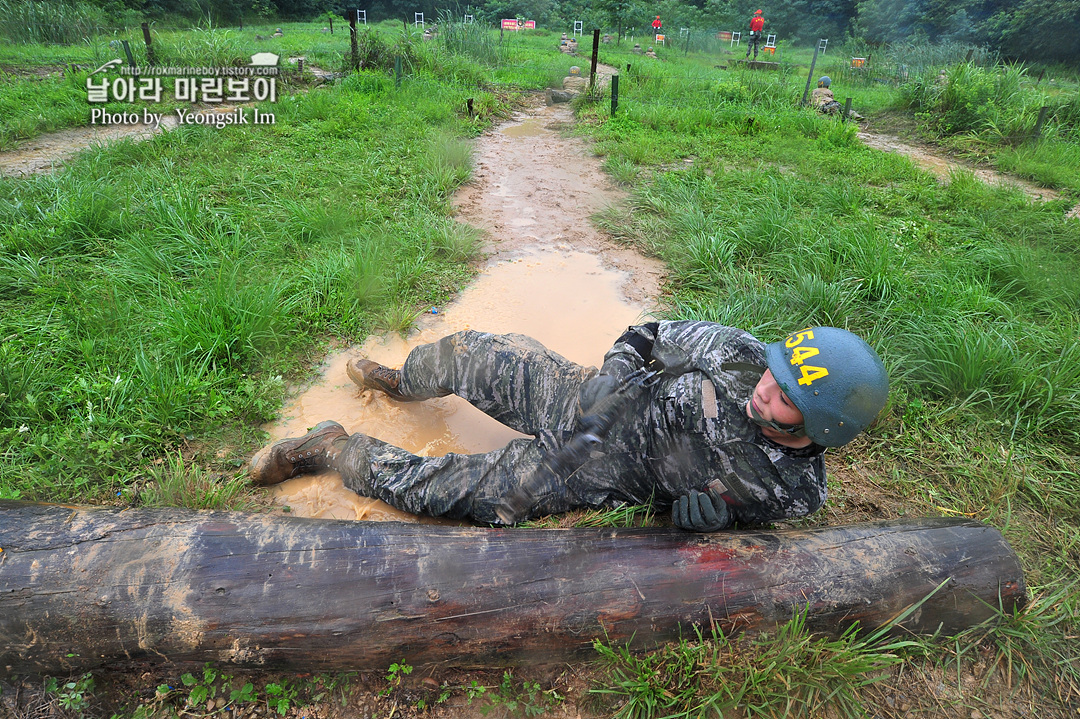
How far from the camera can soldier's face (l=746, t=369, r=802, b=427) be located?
1674 mm

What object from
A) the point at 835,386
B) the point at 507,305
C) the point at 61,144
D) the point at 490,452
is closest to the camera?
the point at 835,386

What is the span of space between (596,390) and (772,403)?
2.01ft

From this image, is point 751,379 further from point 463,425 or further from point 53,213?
point 53,213

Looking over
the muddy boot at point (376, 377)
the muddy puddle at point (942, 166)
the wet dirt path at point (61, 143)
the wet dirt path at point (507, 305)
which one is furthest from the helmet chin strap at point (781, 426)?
the wet dirt path at point (61, 143)

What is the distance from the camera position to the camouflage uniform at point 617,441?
1849 millimetres

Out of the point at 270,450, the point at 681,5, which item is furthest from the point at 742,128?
the point at 681,5

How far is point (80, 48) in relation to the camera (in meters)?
10.2

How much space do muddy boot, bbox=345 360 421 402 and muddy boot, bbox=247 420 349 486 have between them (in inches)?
14.9

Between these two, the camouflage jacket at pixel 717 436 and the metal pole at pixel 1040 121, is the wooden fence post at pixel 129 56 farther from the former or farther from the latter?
the metal pole at pixel 1040 121

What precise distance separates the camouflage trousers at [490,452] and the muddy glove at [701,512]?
1.12 ft

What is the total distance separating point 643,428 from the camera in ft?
6.73

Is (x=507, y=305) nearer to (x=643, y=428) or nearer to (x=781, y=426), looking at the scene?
(x=643, y=428)

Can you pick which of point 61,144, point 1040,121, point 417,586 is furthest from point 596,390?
point 1040,121

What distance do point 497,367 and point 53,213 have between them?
348 cm
